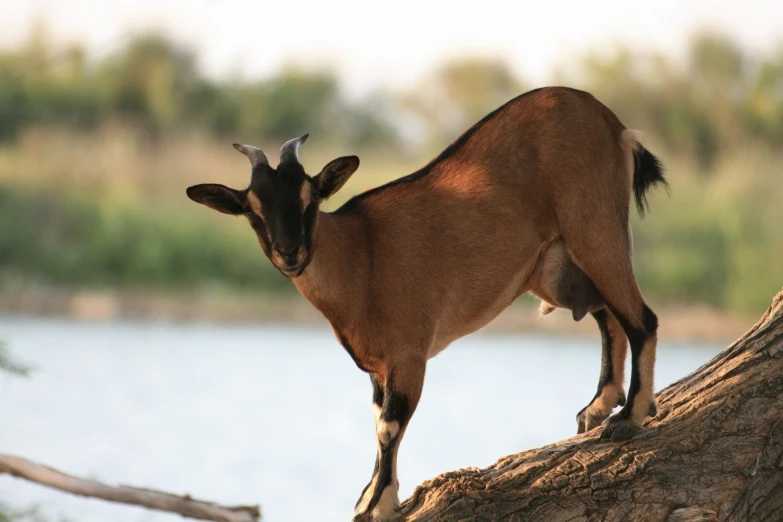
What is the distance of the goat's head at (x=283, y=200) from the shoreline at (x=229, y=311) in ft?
24.5

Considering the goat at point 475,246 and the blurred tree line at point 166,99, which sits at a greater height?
the blurred tree line at point 166,99

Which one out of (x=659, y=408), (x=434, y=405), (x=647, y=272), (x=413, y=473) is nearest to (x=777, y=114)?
(x=647, y=272)

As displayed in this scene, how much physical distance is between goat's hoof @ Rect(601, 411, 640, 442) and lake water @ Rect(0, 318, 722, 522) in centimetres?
263

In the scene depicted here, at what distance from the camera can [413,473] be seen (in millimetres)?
7434

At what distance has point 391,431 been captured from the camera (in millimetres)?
3742

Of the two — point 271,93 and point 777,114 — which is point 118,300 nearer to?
point 271,93

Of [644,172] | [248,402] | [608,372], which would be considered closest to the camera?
[644,172]

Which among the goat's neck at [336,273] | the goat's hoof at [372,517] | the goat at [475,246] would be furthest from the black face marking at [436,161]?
the goat's hoof at [372,517]

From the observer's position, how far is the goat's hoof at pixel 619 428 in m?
4.06

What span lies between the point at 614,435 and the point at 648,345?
396 mm

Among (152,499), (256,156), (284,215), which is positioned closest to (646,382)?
(284,215)

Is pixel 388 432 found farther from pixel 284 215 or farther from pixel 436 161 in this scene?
pixel 436 161

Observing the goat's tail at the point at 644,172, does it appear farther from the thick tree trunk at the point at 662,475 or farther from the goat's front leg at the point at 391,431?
the goat's front leg at the point at 391,431

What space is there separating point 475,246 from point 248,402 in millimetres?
5762
